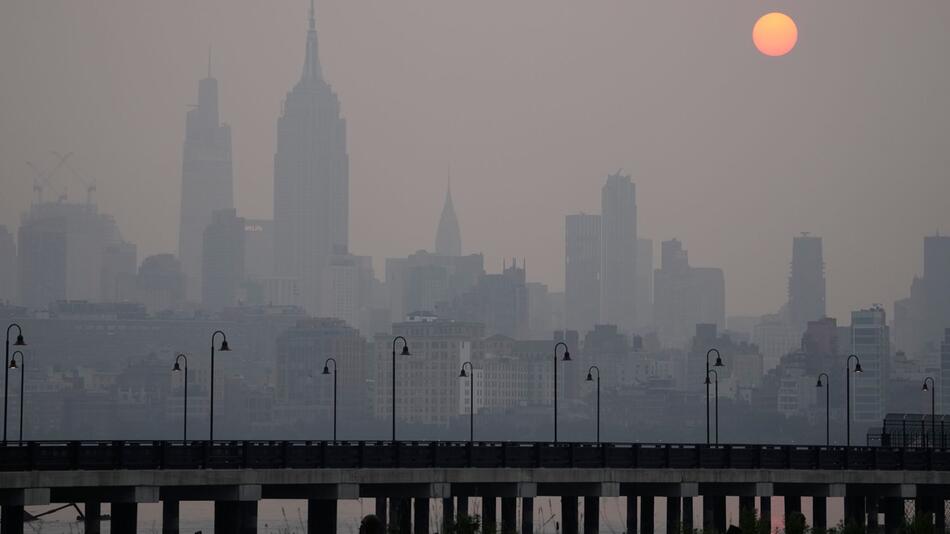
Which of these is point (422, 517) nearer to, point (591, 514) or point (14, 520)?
point (591, 514)

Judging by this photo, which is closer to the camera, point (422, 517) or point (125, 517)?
point (125, 517)

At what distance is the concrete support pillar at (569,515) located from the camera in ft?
334

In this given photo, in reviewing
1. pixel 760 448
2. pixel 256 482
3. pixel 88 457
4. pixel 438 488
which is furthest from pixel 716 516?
pixel 88 457

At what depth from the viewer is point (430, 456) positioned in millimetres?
95375

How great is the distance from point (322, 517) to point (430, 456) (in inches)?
225

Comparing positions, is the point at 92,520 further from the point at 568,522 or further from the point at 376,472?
the point at 568,522

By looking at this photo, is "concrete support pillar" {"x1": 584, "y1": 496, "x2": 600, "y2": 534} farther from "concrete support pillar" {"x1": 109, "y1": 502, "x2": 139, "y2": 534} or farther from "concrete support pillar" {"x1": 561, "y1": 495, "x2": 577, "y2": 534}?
"concrete support pillar" {"x1": 109, "y1": 502, "x2": 139, "y2": 534}

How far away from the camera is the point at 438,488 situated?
312ft

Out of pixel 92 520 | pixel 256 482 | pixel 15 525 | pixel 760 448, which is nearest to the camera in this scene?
pixel 15 525

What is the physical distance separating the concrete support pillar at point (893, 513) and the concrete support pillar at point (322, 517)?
92.5 feet

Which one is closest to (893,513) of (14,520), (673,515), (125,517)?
(673,515)

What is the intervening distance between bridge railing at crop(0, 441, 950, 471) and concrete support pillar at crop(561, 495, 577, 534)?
3.05 m

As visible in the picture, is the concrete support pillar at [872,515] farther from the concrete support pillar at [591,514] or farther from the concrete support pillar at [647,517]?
the concrete support pillar at [591,514]

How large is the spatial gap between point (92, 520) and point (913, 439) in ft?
214
